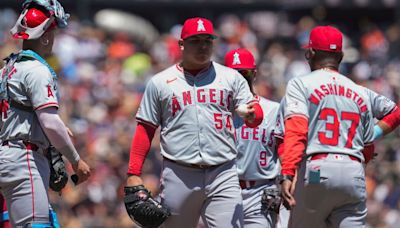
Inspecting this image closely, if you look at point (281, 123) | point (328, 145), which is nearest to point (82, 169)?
point (281, 123)

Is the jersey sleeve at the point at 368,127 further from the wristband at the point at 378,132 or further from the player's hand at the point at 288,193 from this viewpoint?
the player's hand at the point at 288,193

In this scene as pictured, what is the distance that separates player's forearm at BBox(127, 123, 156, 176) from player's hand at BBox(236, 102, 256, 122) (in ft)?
2.46

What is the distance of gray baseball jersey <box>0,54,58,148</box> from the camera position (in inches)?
299

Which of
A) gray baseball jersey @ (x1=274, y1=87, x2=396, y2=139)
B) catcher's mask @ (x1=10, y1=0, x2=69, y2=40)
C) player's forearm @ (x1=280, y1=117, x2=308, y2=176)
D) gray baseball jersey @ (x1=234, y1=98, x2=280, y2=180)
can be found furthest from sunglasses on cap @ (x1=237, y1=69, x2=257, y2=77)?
catcher's mask @ (x1=10, y1=0, x2=69, y2=40)

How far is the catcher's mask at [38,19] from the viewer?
7855 mm

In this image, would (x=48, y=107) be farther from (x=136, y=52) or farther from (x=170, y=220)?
(x=136, y=52)

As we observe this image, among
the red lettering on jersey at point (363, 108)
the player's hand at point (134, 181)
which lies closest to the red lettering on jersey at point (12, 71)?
the player's hand at point (134, 181)

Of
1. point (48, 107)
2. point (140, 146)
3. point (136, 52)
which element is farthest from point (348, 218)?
point (136, 52)

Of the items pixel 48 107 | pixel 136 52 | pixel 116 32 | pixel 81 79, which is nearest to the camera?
pixel 48 107

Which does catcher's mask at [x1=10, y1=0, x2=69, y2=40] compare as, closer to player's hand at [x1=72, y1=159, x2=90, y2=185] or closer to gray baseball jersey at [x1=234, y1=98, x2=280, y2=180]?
player's hand at [x1=72, y1=159, x2=90, y2=185]

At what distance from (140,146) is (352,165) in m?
1.58

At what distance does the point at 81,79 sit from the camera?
62.2 ft

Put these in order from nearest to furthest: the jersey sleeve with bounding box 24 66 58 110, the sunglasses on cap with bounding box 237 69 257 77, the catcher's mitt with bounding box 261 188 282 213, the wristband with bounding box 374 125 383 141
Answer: the jersey sleeve with bounding box 24 66 58 110 → the wristband with bounding box 374 125 383 141 → the catcher's mitt with bounding box 261 188 282 213 → the sunglasses on cap with bounding box 237 69 257 77

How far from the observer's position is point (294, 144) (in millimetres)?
7812
